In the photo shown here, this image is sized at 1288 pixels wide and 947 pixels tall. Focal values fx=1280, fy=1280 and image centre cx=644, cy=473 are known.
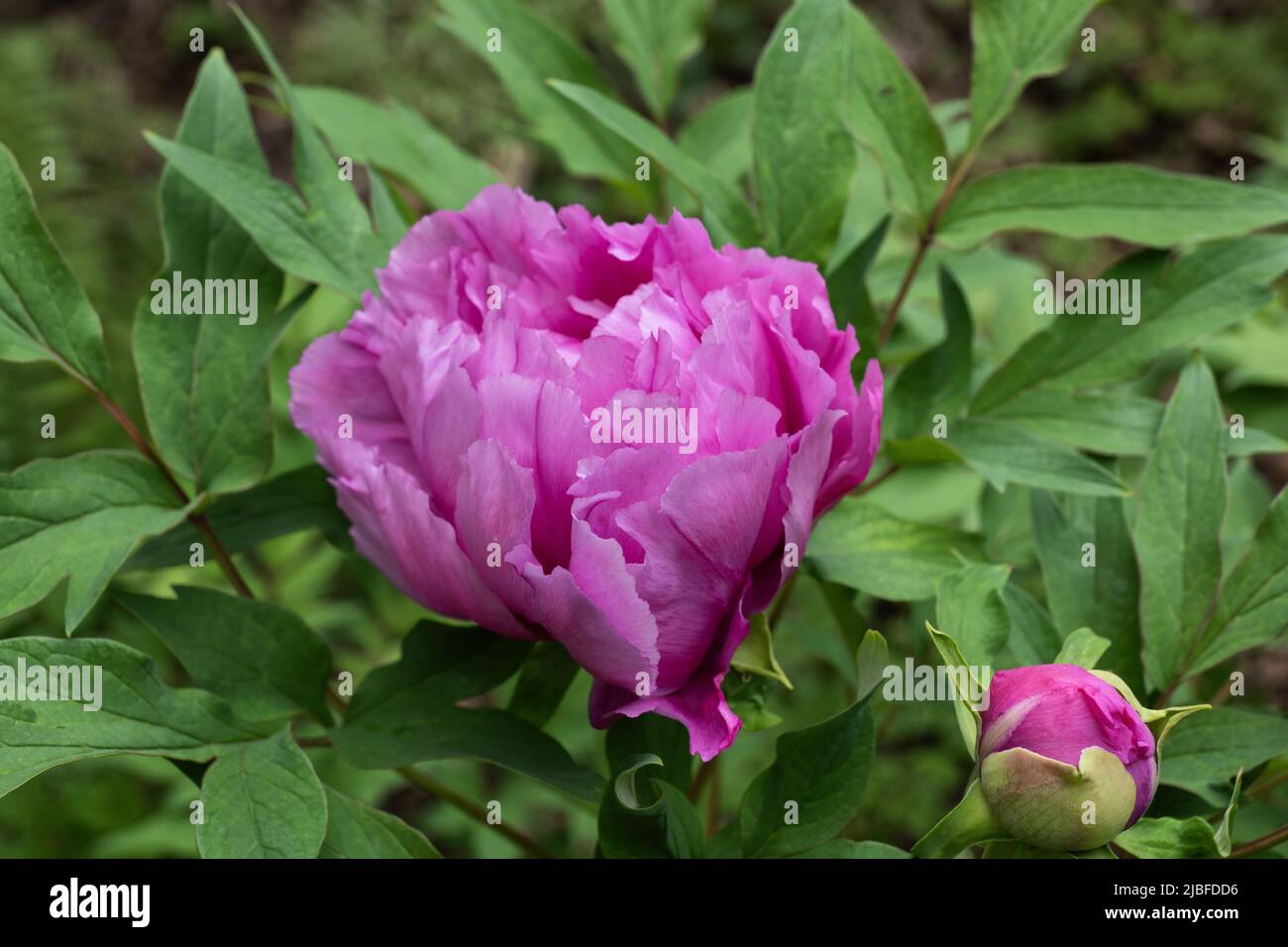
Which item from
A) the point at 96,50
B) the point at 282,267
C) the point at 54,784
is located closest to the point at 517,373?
the point at 282,267

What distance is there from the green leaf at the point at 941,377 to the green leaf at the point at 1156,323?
0.03 m

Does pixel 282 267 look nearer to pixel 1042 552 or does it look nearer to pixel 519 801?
pixel 1042 552

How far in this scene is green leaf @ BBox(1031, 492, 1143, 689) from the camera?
73 centimetres

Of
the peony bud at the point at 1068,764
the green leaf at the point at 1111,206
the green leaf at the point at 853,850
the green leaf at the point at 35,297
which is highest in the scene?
the green leaf at the point at 1111,206

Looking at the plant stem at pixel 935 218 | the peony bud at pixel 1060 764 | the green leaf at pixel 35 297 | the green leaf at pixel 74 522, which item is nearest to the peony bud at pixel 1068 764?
the peony bud at pixel 1060 764

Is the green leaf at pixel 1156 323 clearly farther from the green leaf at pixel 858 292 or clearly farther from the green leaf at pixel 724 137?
the green leaf at pixel 724 137

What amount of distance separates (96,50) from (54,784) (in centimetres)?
182

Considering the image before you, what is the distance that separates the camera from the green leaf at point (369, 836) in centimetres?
64

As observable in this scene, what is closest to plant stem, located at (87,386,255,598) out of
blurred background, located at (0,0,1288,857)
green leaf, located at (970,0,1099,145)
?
blurred background, located at (0,0,1288,857)

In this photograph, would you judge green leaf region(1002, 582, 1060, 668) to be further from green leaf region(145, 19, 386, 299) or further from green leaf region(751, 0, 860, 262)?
green leaf region(145, 19, 386, 299)

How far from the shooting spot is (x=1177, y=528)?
0.73m

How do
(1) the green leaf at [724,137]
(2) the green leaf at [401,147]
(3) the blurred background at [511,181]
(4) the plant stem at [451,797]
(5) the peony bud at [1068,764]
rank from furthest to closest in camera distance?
(3) the blurred background at [511,181] < (1) the green leaf at [724,137] < (2) the green leaf at [401,147] < (4) the plant stem at [451,797] < (5) the peony bud at [1068,764]

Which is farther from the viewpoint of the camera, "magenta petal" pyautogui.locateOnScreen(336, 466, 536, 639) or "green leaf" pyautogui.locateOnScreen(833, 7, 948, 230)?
"green leaf" pyautogui.locateOnScreen(833, 7, 948, 230)

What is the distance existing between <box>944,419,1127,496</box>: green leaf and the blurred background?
14cm
